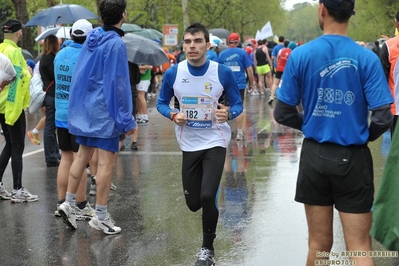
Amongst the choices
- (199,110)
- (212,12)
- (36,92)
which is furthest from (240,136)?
(212,12)

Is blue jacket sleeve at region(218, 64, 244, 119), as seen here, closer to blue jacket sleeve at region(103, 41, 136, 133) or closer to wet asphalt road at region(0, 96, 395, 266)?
blue jacket sleeve at region(103, 41, 136, 133)

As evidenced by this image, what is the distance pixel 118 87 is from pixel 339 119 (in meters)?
2.90

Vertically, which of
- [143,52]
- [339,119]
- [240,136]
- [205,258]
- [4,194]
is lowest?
A: [240,136]

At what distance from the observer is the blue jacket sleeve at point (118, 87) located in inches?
266

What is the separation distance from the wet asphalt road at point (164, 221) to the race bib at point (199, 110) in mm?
1179

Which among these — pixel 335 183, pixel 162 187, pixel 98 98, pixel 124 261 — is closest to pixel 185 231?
pixel 124 261

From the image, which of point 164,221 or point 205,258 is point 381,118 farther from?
point 164,221

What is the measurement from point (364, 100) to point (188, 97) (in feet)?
6.95

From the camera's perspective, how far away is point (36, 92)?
33.4 ft

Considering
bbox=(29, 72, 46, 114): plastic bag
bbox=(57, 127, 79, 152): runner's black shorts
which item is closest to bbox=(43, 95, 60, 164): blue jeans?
bbox=(29, 72, 46, 114): plastic bag

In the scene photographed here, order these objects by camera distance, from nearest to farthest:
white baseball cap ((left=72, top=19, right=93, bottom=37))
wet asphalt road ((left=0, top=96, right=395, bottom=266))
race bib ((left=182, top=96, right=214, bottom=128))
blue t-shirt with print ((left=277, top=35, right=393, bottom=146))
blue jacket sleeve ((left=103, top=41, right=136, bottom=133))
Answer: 1. blue t-shirt with print ((left=277, top=35, right=393, bottom=146))
2. race bib ((left=182, top=96, right=214, bottom=128))
3. wet asphalt road ((left=0, top=96, right=395, bottom=266))
4. blue jacket sleeve ((left=103, top=41, right=136, bottom=133))
5. white baseball cap ((left=72, top=19, right=93, bottom=37))

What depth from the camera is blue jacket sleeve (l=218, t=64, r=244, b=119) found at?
623 cm

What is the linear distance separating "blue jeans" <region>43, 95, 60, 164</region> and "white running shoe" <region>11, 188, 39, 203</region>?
2.09 metres

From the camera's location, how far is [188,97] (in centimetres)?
619
